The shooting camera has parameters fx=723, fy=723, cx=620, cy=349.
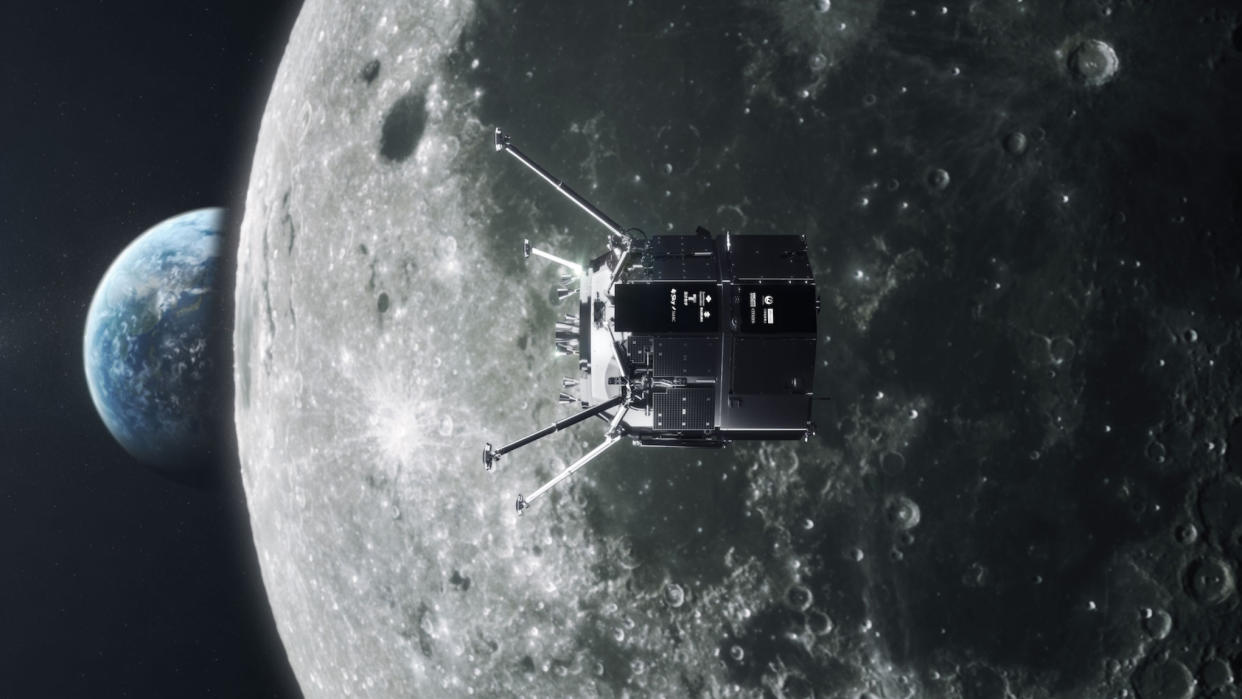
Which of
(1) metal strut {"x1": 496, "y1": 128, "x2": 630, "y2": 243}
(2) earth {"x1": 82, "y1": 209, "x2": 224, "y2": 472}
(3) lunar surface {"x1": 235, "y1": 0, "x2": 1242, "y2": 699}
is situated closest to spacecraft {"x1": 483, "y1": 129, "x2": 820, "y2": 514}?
(1) metal strut {"x1": 496, "y1": 128, "x2": 630, "y2": 243}

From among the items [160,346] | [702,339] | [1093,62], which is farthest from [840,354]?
[160,346]

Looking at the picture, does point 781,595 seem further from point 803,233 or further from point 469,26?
point 469,26

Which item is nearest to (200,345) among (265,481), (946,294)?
(265,481)

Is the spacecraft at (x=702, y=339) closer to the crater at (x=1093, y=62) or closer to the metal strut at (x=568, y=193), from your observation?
the metal strut at (x=568, y=193)

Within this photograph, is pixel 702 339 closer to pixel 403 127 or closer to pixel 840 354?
pixel 840 354

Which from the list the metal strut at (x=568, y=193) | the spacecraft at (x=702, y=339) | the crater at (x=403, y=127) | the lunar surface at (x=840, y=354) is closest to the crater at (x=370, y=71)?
the lunar surface at (x=840, y=354)

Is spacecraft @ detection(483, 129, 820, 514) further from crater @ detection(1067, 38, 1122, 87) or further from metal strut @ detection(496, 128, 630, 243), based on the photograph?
crater @ detection(1067, 38, 1122, 87)
